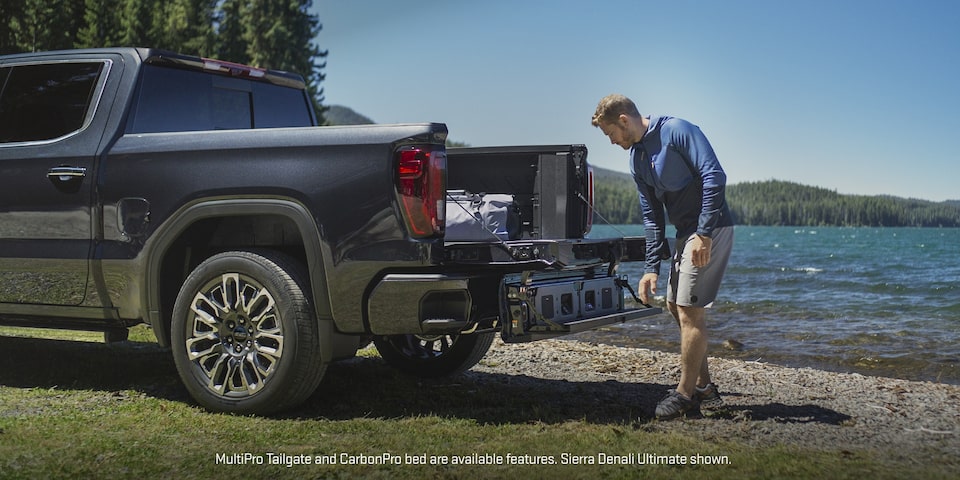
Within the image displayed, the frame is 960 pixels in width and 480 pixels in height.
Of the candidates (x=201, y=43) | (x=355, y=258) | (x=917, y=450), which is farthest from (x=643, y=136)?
(x=201, y=43)

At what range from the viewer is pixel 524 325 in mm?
4957

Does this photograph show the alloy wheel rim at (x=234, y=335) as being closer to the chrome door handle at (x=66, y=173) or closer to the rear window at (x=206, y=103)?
the chrome door handle at (x=66, y=173)

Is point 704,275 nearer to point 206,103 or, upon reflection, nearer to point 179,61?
point 206,103

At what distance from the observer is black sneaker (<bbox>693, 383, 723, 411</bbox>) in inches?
225

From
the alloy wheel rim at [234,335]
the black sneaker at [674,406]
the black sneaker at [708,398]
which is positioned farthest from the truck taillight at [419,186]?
the black sneaker at [708,398]

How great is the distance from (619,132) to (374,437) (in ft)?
7.36

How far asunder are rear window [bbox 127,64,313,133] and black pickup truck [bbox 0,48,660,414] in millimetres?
14

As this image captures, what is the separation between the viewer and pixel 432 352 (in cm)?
679

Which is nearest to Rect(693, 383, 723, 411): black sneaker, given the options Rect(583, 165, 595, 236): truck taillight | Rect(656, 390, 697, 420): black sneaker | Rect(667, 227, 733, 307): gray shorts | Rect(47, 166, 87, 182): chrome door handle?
Rect(656, 390, 697, 420): black sneaker

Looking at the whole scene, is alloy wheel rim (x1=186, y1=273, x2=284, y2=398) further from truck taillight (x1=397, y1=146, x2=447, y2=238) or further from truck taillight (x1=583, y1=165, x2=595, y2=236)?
truck taillight (x1=583, y1=165, x2=595, y2=236)

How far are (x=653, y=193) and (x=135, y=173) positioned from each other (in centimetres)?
307

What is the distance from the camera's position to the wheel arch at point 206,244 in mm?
5035

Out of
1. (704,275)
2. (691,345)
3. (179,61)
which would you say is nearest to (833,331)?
(691,345)

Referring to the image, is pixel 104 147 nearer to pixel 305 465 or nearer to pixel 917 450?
pixel 305 465
